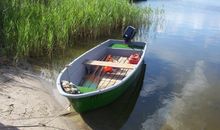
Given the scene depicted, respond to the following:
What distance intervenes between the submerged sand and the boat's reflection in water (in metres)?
0.25

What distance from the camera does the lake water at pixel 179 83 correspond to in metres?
6.41

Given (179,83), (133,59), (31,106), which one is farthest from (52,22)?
(31,106)

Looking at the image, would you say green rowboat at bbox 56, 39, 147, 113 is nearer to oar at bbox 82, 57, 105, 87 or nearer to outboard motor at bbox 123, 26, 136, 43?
oar at bbox 82, 57, 105, 87

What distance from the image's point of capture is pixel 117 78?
7.34 m

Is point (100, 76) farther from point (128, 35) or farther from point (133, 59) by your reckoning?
point (128, 35)

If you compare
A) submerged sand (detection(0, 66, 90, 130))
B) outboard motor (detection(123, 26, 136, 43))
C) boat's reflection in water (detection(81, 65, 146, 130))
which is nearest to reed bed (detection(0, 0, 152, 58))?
submerged sand (detection(0, 66, 90, 130))

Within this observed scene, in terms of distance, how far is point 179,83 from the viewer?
337 inches

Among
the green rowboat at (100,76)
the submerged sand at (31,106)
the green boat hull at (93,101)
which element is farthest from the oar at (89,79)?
the green boat hull at (93,101)

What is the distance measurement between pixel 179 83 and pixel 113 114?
Answer: 2852 mm

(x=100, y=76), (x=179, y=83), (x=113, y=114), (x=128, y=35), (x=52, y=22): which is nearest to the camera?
(x=113, y=114)

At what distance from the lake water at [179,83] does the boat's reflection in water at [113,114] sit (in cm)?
13

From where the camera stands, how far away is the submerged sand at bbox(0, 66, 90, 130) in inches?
202

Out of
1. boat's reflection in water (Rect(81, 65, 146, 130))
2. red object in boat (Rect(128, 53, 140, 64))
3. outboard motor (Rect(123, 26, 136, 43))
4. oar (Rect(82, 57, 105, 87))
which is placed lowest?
boat's reflection in water (Rect(81, 65, 146, 130))

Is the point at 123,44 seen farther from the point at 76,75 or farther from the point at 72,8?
the point at 76,75
